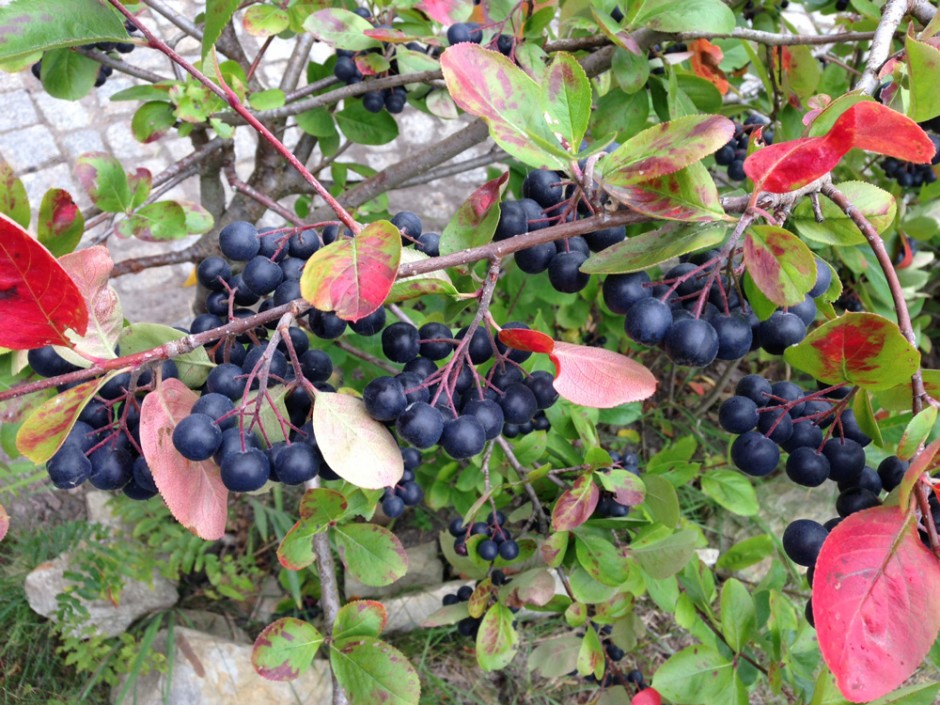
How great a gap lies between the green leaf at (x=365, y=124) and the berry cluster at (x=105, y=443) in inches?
34.9

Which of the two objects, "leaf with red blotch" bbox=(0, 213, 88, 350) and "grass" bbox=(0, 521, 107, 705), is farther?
Answer: "grass" bbox=(0, 521, 107, 705)

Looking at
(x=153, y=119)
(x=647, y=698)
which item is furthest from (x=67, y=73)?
(x=647, y=698)

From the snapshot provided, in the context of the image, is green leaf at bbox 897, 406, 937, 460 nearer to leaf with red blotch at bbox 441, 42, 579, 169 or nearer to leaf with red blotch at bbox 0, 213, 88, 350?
leaf with red blotch at bbox 441, 42, 579, 169

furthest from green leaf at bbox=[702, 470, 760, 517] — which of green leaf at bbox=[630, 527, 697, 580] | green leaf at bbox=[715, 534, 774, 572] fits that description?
green leaf at bbox=[630, 527, 697, 580]

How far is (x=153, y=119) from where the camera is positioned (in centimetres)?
131

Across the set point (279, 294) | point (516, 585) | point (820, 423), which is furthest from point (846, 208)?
point (516, 585)

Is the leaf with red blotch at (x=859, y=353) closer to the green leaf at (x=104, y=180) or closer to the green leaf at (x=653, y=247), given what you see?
the green leaf at (x=653, y=247)

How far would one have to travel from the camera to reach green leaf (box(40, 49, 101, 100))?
4.47 ft

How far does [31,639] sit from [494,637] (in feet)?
5.06

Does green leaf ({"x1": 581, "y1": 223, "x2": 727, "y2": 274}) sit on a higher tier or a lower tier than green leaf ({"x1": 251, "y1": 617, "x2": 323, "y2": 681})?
higher

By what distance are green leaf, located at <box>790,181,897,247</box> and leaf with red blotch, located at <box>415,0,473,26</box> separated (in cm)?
56

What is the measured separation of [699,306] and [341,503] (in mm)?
460

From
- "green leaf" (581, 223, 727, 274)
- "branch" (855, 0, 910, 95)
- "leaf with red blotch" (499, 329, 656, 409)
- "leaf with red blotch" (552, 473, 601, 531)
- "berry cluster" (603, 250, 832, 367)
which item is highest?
"branch" (855, 0, 910, 95)

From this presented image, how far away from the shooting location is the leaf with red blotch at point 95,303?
0.68m
